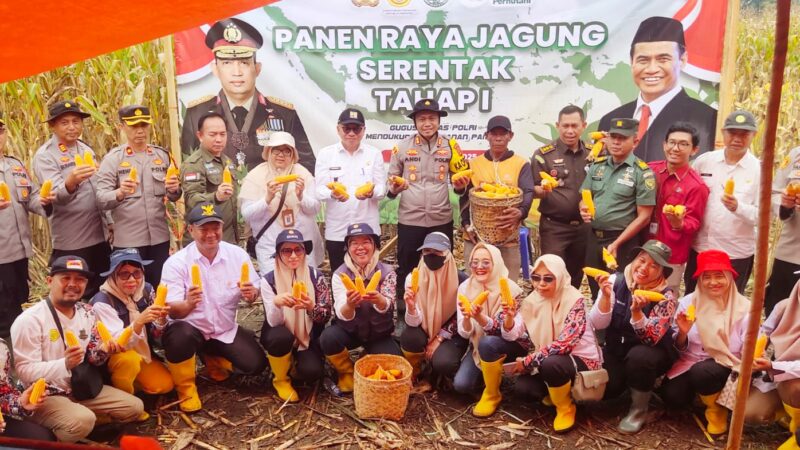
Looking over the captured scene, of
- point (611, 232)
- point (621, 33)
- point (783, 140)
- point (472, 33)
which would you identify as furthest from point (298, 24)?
point (783, 140)

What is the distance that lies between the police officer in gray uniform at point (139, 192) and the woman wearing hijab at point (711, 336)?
407cm

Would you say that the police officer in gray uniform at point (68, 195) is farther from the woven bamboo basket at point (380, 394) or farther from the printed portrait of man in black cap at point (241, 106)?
the woven bamboo basket at point (380, 394)

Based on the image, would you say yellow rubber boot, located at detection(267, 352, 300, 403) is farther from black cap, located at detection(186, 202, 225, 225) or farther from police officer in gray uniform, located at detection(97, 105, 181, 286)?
police officer in gray uniform, located at detection(97, 105, 181, 286)

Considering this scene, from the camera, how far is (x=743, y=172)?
4.91 meters

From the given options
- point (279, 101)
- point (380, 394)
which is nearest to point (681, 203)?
point (380, 394)

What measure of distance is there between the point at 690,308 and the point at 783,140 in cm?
483

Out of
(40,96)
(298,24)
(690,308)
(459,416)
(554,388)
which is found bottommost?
(459,416)

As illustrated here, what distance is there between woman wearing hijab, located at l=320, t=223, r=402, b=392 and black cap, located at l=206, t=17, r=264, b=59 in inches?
116

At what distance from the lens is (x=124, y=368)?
4.37 meters

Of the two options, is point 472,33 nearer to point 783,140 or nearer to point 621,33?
point 621,33

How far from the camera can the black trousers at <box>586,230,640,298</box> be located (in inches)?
201

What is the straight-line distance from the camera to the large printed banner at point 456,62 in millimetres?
6273

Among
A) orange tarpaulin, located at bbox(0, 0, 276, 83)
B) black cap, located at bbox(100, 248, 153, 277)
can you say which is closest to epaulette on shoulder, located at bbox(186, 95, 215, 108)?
black cap, located at bbox(100, 248, 153, 277)

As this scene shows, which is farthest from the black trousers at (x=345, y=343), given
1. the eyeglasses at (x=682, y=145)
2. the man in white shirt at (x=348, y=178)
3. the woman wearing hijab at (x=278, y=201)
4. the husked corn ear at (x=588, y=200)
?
the eyeglasses at (x=682, y=145)
